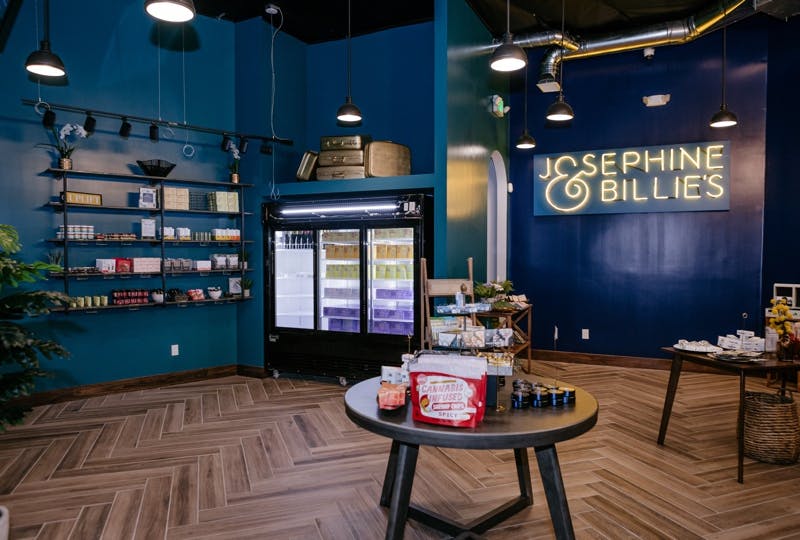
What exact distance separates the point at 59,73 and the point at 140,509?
3166mm

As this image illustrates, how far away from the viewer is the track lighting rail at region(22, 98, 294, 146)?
452 cm

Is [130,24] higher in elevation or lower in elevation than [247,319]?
higher

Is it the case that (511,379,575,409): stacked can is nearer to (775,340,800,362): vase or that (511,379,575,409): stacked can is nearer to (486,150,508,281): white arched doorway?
(775,340,800,362): vase

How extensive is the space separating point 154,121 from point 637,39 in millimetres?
5272

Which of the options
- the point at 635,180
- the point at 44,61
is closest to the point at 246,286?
the point at 44,61

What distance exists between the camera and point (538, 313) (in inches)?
271

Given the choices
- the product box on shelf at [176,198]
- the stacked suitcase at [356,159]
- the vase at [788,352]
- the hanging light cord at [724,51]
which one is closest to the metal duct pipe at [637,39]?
the hanging light cord at [724,51]

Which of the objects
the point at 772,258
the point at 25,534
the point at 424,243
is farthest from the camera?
the point at 772,258

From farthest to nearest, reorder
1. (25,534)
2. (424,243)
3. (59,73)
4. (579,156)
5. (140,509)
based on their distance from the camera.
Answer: (579,156), (424,243), (59,73), (140,509), (25,534)

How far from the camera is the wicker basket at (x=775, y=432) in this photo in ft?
11.0

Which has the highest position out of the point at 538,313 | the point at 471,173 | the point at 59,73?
the point at 59,73

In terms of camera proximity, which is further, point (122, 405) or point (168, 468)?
point (122, 405)

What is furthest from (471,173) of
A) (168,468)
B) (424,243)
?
(168,468)

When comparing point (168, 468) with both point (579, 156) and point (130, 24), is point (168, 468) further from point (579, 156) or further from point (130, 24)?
point (579, 156)
